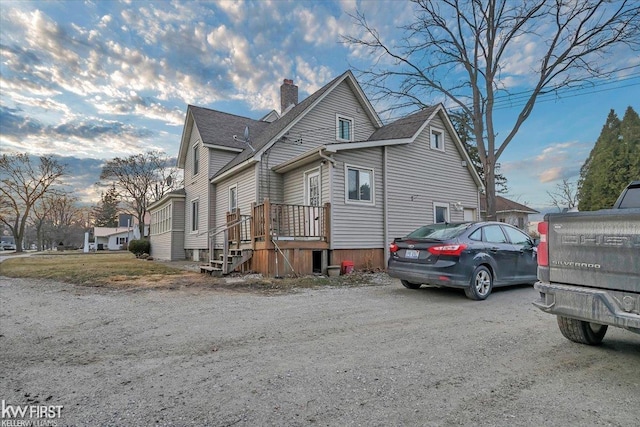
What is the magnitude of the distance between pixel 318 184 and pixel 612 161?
900 inches

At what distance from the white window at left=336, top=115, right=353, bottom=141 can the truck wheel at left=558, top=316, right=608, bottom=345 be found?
1198 cm

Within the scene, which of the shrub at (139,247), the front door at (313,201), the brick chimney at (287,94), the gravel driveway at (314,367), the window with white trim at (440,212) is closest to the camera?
the gravel driveway at (314,367)

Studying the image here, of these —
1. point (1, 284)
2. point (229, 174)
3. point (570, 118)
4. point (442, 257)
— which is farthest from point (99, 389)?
point (570, 118)

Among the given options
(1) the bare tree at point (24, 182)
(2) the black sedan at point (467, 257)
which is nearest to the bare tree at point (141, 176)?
(1) the bare tree at point (24, 182)

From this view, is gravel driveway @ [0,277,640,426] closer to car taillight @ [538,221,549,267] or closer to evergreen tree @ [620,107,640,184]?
car taillight @ [538,221,549,267]

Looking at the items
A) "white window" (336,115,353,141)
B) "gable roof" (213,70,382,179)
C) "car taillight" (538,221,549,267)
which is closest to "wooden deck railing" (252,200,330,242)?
"gable roof" (213,70,382,179)

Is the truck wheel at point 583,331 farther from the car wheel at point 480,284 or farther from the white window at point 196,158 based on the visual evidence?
the white window at point 196,158

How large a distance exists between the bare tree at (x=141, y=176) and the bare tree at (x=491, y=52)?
2708 cm

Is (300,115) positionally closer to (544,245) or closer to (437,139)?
(437,139)

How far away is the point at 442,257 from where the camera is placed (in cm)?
633

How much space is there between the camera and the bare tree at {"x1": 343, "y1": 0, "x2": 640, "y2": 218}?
14.2 metres

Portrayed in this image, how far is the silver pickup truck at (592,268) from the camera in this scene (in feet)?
9.50

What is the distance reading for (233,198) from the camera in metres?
14.8

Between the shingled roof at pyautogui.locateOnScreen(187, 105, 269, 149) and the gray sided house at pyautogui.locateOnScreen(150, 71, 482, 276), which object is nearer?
the gray sided house at pyautogui.locateOnScreen(150, 71, 482, 276)
